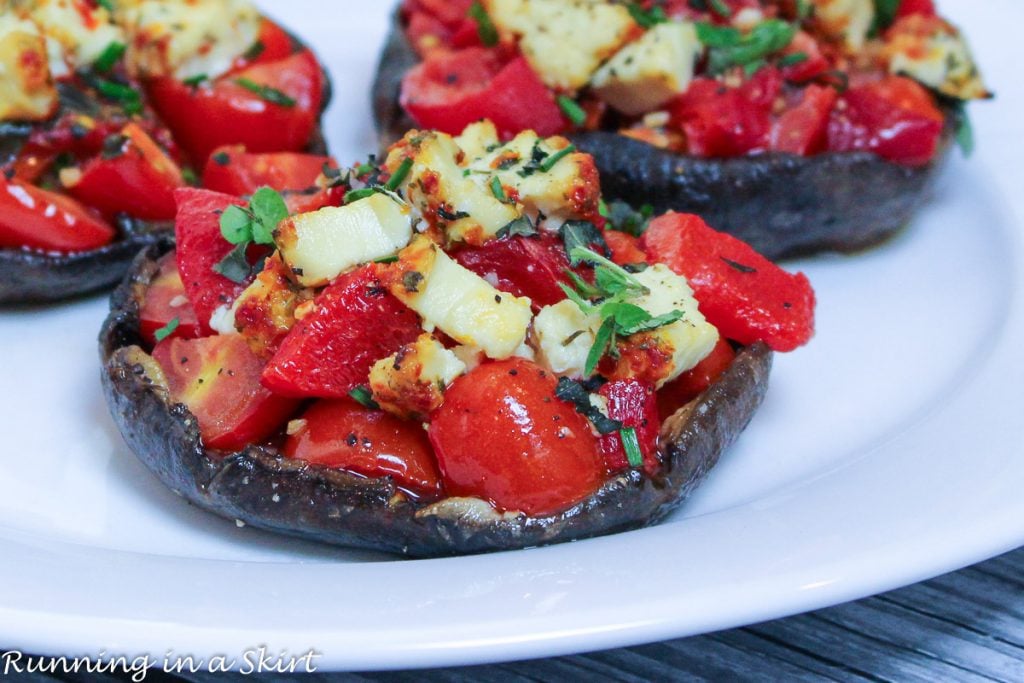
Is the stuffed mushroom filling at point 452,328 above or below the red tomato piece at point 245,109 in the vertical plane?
above

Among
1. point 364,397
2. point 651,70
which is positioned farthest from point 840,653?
point 651,70

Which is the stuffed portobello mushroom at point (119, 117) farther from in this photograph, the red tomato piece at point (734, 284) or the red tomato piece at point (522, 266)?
the red tomato piece at point (734, 284)

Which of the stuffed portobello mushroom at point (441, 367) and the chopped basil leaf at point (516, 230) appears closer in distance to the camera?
the stuffed portobello mushroom at point (441, 367)

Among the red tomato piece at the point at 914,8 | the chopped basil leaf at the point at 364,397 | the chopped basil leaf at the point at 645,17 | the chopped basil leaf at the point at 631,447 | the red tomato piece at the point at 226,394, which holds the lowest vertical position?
the red tomato piece at the point at 226,394

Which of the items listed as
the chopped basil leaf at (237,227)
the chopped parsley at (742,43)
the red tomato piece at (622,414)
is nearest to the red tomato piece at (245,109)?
the chopped basil leaf at (237,227)

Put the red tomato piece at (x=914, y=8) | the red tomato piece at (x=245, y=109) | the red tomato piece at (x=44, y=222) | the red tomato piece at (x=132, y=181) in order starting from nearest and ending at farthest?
the red tomato piece at (x=44, y=222) < the red tomato piece at (x=132, y=181) < the red tomato piece at (x=245, y=109) < the red tomato piece at (x=914, y=8)

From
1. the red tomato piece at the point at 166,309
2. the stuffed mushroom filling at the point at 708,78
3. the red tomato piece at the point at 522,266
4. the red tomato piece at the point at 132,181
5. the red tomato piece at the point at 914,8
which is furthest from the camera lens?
the red tomato piece at the point at 914,8

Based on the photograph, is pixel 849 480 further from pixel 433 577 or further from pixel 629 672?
pixel 433 577

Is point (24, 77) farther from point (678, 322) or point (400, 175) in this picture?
point (678, 322)
